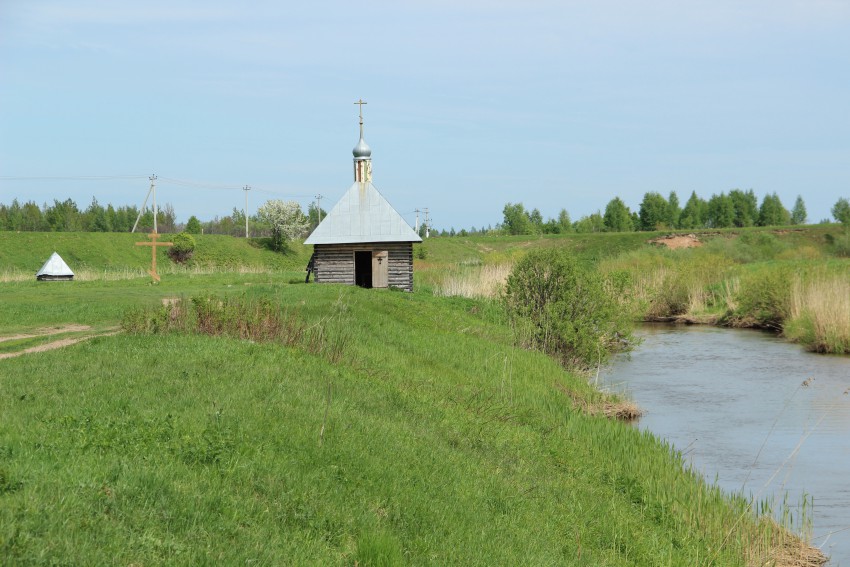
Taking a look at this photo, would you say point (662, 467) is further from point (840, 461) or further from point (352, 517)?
point (352, 517)

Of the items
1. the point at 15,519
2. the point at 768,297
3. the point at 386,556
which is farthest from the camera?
the point at 768,297

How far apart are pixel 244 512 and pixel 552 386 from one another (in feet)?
36.0

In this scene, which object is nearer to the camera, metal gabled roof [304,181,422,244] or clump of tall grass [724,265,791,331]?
clump of tall grass [724,265,791,331]

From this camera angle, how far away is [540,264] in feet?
73.8

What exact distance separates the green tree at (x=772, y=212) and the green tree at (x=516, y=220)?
27678 millimetres

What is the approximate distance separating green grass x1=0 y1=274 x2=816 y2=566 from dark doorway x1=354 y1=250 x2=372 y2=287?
25311 mm

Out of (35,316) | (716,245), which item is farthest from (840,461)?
(716,245)

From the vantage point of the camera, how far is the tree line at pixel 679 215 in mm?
106750

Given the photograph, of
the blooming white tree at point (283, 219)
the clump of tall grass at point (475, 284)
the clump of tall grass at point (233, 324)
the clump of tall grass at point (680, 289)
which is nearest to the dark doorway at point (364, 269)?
the clump of tall grass at point (475, 284)

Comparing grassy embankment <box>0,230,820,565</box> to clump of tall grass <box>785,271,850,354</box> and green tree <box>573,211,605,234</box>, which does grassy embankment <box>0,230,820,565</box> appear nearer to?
clump of tall grass <box>785,271,850,354</box>

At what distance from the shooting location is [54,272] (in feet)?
127

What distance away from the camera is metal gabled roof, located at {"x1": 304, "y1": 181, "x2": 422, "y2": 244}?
35.3m

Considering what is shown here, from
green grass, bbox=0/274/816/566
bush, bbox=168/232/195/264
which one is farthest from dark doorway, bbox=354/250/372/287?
bush, bbox=168/232/195/264

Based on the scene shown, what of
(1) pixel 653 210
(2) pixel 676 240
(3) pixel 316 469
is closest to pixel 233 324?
(3) pixel 316 469
